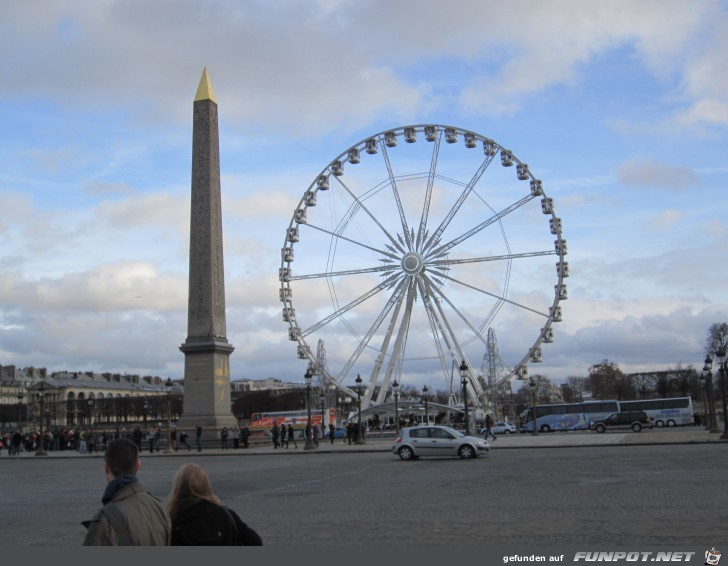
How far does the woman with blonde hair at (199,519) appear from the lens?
4332 millimetres

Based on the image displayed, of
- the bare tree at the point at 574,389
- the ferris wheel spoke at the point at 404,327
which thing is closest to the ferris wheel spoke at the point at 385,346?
the ferris wheel spoke at the point at 404,327

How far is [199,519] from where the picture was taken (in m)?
4.39

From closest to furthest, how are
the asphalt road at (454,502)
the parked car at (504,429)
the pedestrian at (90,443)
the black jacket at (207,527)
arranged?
the black jacket at (207,527)
the asphalt road at (454,502)
the pedestrian at (90,443)
the parked car at (504,429)

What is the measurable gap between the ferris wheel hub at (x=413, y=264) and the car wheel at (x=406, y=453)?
16.2m

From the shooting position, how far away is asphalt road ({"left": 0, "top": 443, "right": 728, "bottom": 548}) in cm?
992

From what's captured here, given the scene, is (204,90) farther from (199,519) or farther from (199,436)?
(199,519)

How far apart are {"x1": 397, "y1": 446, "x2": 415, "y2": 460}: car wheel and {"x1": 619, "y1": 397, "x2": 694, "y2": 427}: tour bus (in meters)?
41.1

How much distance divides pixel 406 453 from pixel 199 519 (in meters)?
23.1

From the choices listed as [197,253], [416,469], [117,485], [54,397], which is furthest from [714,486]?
[54,397]

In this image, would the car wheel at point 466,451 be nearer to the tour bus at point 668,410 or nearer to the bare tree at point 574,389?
the tour bus at point 668,410

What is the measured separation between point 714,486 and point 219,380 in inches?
1025

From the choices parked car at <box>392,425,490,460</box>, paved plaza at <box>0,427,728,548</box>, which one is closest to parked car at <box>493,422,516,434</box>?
parked car at <box>392,425,490,460</box>

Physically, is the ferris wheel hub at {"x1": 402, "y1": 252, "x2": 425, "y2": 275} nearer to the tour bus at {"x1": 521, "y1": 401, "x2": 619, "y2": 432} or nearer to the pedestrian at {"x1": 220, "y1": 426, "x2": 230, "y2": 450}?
the pedestrian at {"x1": 220, "y1": 426, "x2": 230, "y2": 450}

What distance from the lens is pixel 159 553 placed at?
3.83m
